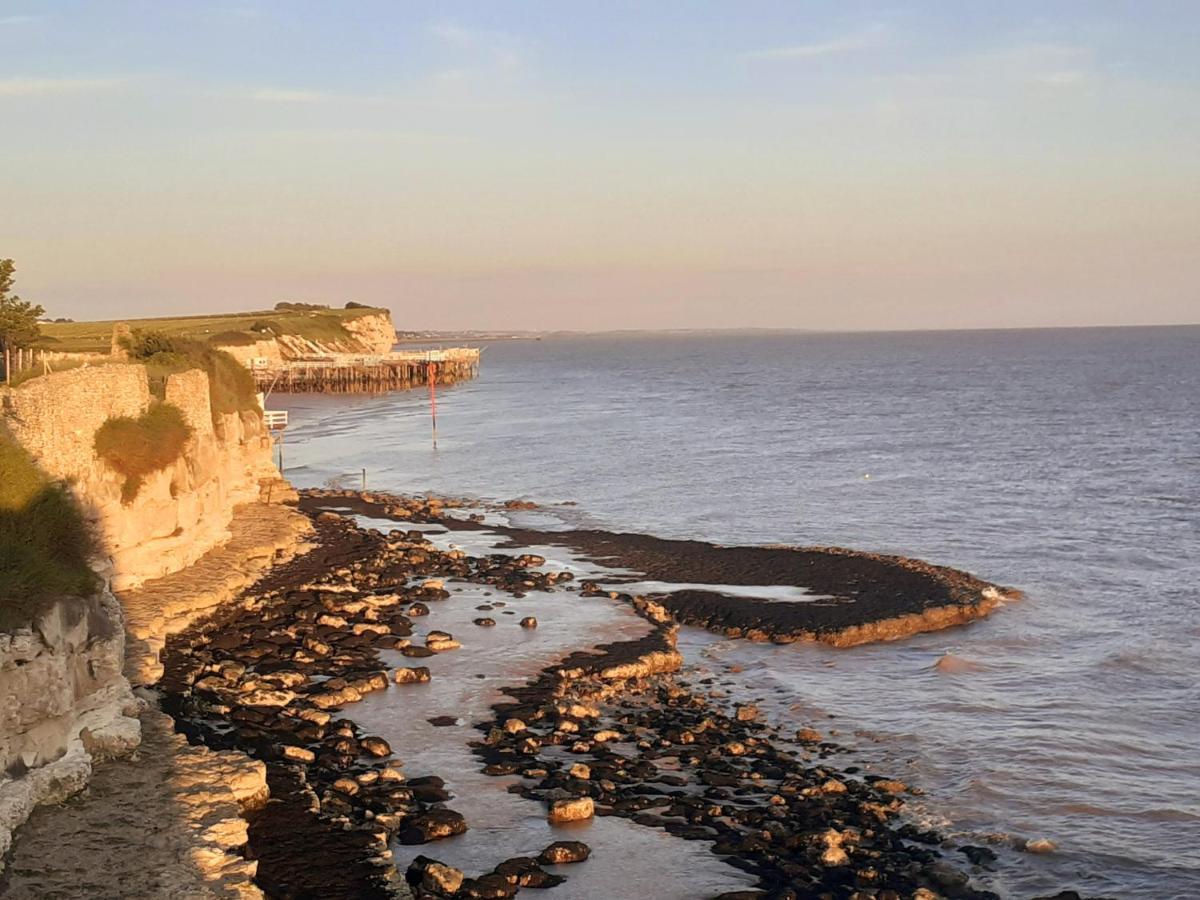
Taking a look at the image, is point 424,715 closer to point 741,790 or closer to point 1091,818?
point 741,790

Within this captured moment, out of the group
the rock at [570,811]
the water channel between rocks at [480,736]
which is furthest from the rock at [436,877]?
the rock at [570,811]

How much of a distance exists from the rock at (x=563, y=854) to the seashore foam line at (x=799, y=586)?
13.8 metres

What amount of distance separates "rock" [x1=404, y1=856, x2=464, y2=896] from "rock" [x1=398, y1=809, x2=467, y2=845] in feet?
4.00

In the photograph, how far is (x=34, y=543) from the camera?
53.5 ft

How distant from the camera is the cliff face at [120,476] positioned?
22344 millimetres

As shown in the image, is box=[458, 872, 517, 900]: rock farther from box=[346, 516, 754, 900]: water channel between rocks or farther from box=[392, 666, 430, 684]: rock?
box=[392, 666, 430, 684]: rock

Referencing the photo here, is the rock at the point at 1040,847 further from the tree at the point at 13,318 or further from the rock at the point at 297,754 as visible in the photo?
the tree at the point at 13,318

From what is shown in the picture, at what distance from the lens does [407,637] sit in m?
28.2

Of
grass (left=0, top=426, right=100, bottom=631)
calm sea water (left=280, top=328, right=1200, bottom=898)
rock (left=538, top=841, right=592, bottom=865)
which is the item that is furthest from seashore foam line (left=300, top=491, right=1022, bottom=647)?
grass (left=0, top=426, right=100, bottom=631)

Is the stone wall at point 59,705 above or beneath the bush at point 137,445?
beneath

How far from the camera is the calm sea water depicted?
65.9ft

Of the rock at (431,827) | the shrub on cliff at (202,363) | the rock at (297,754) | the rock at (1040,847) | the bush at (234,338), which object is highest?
the bush at (234,338)

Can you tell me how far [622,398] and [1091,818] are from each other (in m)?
105

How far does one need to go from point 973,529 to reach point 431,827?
31.8 meters
